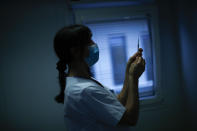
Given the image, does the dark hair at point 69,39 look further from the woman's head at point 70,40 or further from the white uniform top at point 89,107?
the white uniform top at point 89,107

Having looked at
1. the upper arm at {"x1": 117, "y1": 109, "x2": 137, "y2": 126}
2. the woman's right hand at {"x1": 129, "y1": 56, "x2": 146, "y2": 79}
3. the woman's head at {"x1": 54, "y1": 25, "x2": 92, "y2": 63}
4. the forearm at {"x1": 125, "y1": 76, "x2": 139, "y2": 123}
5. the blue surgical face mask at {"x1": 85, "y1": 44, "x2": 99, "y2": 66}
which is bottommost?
the upper arm at {"x1": 117, "y1": 109, "x2": 137, "y2": 126}

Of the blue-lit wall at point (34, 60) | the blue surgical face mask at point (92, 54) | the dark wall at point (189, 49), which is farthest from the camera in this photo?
the dark wall at point (189, 49)

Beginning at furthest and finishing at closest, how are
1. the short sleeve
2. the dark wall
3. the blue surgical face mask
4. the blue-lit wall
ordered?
1. the dark wall
2. the blue-lit wall
3. the blue surgical face mask
4. the short sleeve

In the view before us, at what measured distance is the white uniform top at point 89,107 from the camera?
2.51 feet

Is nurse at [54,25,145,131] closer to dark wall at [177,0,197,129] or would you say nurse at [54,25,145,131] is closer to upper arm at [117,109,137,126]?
upper arm at [117,109,137,126]

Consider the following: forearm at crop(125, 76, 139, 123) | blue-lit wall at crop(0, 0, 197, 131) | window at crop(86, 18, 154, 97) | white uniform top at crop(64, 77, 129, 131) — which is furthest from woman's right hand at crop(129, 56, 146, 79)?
blue-lit wall at crop(0, 0, 197, 131)

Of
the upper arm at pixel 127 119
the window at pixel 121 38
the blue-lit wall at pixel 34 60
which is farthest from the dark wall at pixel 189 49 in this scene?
the upper arm at pixel 127 119

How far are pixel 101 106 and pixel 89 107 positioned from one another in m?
0.05

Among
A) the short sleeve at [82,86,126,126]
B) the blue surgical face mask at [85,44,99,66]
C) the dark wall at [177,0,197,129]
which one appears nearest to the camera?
the short sleeve at [82,86,126,126]

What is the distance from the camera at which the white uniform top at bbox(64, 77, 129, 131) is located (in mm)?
766

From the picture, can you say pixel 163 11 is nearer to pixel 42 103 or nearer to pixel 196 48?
pixel 196 48

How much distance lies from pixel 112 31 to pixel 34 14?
0.73m

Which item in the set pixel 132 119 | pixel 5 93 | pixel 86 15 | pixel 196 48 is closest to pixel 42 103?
pixel 5 93

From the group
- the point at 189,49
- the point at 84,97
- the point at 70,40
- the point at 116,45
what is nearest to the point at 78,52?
the point at 70,40
